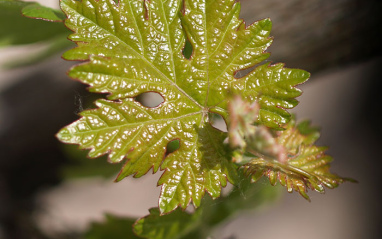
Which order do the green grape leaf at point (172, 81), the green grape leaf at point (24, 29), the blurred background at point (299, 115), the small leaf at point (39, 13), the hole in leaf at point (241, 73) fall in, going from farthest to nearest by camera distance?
the blurred background at point (299, 115) < the green grape leaf at point (24, 29) < the hole in leaf at point (241, 73) < the small leaf at point (39, 13) < the green grape leaf at point (172, 81)

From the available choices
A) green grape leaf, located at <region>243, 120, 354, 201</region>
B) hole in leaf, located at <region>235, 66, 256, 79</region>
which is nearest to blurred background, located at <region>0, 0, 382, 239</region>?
hole in leaf, located at <region>235, 66, 256, 79</region>

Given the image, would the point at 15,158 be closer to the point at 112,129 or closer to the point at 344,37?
the point at 112,129

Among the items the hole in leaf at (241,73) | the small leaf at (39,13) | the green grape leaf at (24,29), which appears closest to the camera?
the small leaf at (39,13)

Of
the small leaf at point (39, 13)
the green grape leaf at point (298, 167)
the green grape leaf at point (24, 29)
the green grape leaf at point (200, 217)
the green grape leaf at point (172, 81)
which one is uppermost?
the green grape leaf at point (24, 29)

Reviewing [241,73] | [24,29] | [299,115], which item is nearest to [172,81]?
[241,73]

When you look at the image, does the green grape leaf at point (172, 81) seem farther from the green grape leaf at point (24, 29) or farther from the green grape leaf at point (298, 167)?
the green grape leaf at point (24, 29)

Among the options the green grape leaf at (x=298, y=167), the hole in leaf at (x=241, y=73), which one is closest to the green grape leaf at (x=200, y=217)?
the green grape leaf at (x=298, y=167)

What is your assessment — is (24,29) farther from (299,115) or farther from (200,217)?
(299,115)
